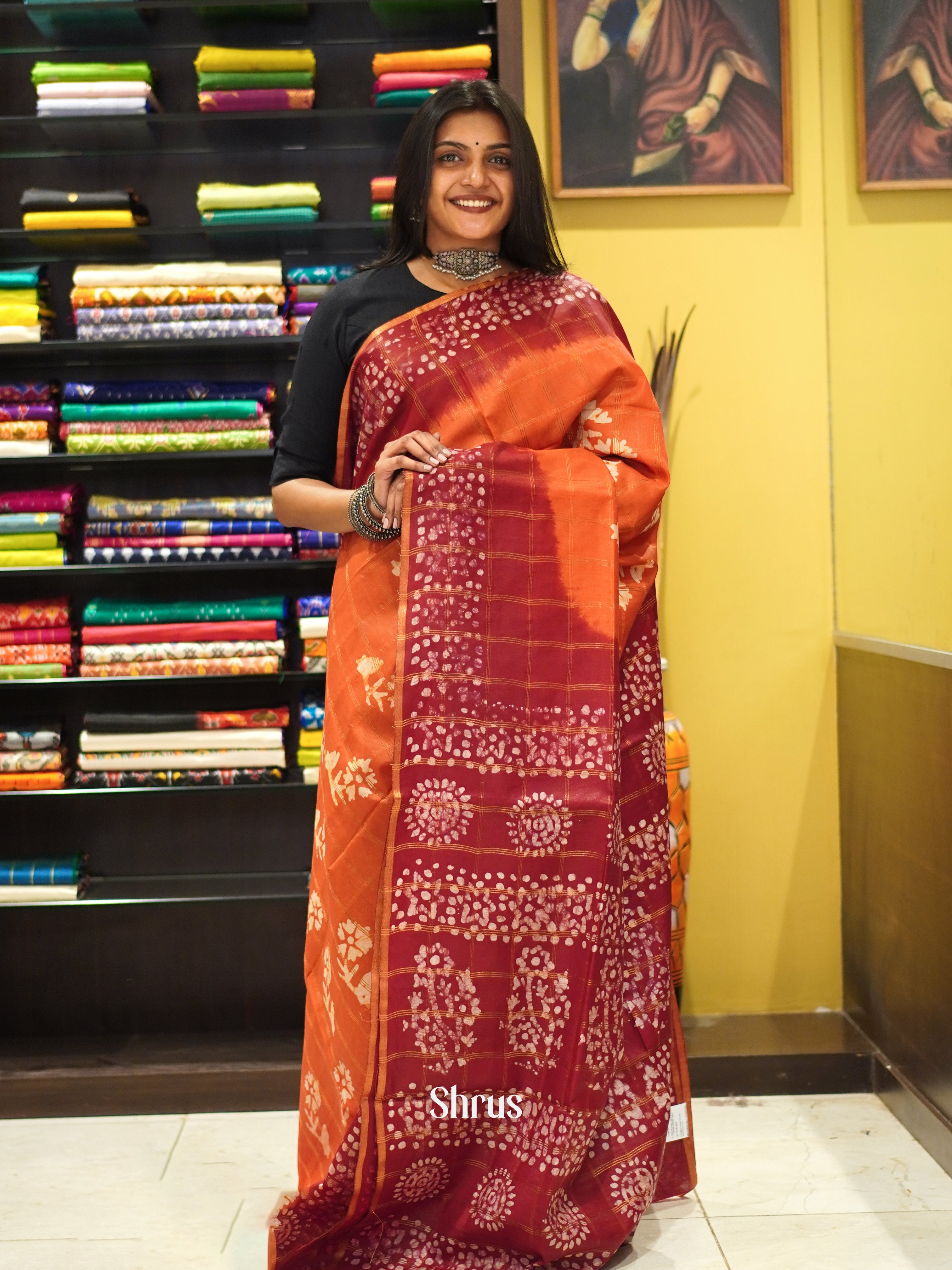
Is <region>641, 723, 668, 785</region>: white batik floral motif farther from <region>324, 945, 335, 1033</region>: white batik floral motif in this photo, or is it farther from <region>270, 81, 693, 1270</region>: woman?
<region>324, 945, 335, 1033</region>: white batik floral motif

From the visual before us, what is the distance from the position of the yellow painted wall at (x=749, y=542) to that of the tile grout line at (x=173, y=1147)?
1176 millimetres

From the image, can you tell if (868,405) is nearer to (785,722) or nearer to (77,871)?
(785,722)

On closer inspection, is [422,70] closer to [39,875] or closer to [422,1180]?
[39,875]

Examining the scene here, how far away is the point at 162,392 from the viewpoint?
269 centimetres

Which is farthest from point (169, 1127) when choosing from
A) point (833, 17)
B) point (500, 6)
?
point (833, 17)

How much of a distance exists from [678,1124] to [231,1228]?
2.48 feet

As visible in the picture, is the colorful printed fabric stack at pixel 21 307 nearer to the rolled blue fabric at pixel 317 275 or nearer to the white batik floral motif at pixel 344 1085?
the rolled blue fabric at pixel 317 275

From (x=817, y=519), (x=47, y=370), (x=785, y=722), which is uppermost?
(x=47, y=370)

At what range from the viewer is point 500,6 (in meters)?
2.56

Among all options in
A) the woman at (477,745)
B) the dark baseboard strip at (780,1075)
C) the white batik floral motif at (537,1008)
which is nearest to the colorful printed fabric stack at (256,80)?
the woman at (477,745)

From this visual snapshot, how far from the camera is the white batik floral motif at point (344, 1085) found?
1.78 m

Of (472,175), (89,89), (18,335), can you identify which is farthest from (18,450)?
(472,175)

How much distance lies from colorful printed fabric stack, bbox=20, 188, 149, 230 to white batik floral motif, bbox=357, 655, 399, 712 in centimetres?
138

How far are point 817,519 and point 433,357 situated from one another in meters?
1.37
